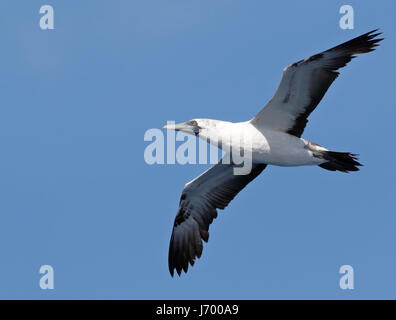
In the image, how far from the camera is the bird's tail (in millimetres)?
15891

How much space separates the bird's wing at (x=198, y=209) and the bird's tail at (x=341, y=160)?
2.27 meters

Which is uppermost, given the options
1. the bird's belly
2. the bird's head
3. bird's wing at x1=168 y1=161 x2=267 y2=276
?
the bird's head

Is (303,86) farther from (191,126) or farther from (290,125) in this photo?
(191,126)

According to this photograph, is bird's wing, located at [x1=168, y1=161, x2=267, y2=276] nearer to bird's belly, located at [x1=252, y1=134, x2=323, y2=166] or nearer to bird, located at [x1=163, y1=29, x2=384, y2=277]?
bird, located at [x1=163, y1=29, x2=384, y2=277]

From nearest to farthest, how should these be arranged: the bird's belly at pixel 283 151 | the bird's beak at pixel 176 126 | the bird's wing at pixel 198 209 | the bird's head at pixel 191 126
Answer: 1. the bird's belly at pixel 283 151
2. the bird's head at pixel 191 126
3. the bird's beak at pixel 176 126
4. the bird's wing at pixel 198 209

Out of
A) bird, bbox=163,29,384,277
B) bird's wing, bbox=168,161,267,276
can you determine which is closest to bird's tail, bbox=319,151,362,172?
bird, bbox=163,29,384,277

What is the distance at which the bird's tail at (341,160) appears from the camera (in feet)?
A: 52.1

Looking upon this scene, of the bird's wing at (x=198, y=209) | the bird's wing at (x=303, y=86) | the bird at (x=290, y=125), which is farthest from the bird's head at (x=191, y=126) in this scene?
the bird's wing at (x=198, y=209)

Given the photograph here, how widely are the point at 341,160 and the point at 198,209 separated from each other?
3.84 meters

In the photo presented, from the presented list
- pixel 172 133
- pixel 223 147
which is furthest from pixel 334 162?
pixel 172 133

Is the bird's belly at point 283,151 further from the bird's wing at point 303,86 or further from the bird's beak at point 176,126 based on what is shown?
the bird's beak at point 176,126

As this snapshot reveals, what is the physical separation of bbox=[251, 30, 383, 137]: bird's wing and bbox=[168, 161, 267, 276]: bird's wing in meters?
1.80

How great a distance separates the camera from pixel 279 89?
16.0 metres
